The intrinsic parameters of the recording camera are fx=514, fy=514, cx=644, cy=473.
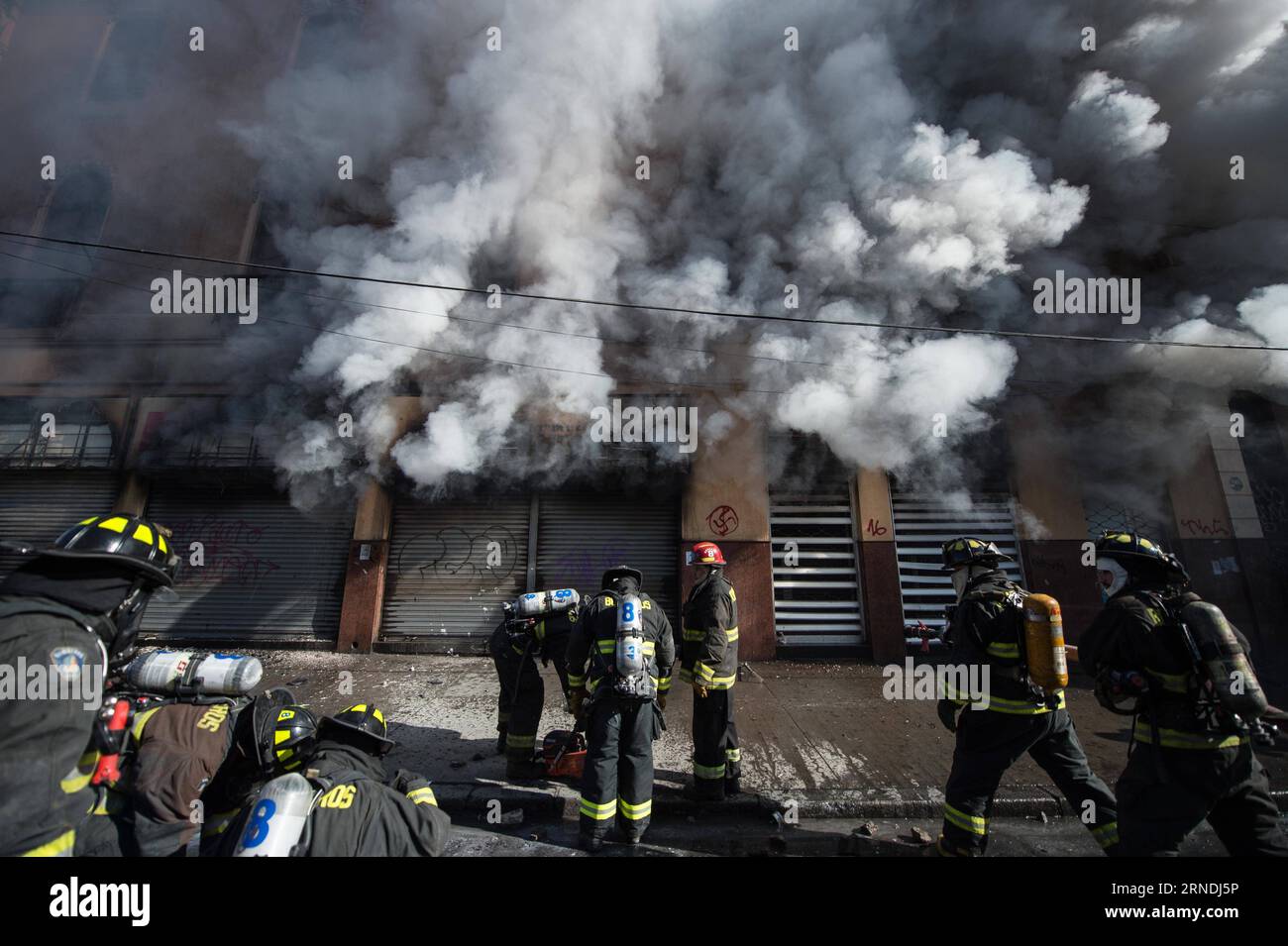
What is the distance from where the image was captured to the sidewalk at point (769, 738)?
3520mm

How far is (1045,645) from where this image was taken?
2.60 m

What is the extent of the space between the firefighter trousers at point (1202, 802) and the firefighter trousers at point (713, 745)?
6.81 ft

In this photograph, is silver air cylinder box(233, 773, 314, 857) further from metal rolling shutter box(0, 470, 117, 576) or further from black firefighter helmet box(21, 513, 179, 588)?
metal rolling shutter box(0, 470, 117, 576)

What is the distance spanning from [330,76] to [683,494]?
8.94m

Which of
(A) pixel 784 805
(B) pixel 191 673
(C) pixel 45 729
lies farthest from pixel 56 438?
(A) pixel 784 805

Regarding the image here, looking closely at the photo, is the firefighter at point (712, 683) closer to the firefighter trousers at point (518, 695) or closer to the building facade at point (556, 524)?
the firefighter trousers at point (518, 695)

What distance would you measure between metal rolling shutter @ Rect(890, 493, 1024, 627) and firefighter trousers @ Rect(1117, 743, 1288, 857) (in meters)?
5.49

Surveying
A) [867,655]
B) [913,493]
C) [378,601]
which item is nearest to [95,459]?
[378,601]

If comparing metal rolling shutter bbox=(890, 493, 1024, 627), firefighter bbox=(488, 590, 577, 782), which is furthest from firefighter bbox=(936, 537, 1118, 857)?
metal rolling shutter bbox=(890, 493, 1024, 627)

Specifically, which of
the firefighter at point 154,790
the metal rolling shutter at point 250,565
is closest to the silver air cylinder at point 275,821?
the firefighter at point 154,790

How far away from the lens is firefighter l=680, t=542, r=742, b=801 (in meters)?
3.54

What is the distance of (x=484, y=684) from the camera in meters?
6.20
